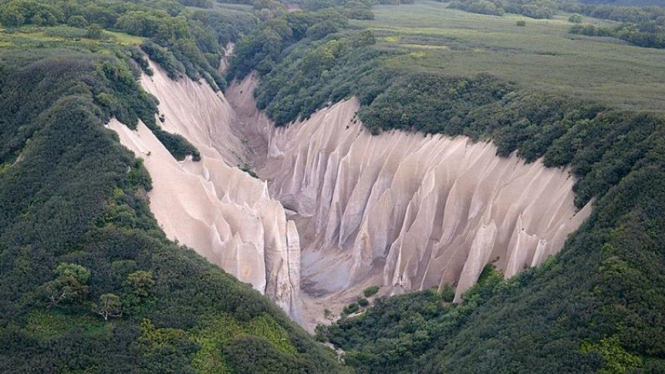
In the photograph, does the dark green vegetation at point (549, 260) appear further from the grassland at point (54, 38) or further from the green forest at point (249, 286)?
the grassland at point (54, 38)

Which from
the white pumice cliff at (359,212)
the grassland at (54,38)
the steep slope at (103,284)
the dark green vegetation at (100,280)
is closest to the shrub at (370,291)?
the white pumice cliff at (359,212)

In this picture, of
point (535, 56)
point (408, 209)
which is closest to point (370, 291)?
point (408, 209)

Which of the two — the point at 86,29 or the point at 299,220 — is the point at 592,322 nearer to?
the point at 299,220

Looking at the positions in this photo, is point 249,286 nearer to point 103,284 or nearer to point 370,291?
point 103,284

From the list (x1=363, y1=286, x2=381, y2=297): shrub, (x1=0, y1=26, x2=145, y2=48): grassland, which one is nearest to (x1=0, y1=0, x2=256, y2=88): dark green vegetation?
(x1=0, y1=26, x2=145, y2=48): grassland

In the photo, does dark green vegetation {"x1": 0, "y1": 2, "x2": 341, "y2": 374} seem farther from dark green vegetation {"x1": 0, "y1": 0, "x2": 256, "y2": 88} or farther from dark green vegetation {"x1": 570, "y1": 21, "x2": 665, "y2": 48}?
dark green vegetation {"x1": 570, "y1": 21, "x2": 665, "y2": 48}
